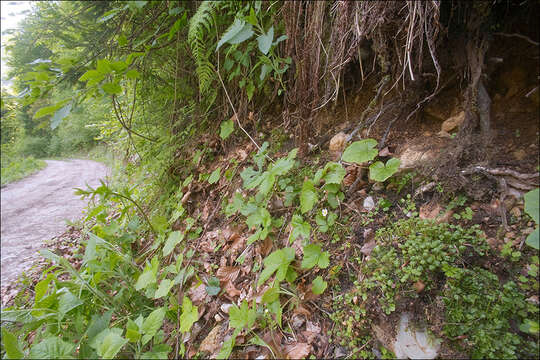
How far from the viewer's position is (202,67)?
201 cm

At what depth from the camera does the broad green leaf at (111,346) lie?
1.10m

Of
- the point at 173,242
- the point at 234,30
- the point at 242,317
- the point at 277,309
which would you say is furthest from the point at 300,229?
the point at 234,30

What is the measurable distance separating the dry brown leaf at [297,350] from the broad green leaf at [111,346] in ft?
2.33

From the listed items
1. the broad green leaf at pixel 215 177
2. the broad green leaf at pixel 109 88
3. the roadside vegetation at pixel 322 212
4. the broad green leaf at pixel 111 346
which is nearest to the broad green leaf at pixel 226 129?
the roadside vegetation at pixel 322 212

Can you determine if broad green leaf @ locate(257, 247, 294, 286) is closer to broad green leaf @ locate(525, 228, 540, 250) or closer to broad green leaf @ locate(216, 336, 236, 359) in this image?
broad green leaf @ locate(216, 336, 236, 359)

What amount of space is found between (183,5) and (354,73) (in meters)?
1.43

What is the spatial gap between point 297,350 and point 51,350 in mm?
1070

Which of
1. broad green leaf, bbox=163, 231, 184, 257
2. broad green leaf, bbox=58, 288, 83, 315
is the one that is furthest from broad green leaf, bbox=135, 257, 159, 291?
broad green leaf, bbox=58, 288, 83, 315

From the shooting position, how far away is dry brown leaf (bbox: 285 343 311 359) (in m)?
1.06

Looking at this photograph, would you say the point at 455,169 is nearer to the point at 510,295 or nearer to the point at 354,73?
the point at 510,295

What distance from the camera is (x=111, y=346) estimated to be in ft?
3.68

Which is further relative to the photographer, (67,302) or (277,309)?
(67,302)

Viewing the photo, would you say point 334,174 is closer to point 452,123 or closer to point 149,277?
point 452,123

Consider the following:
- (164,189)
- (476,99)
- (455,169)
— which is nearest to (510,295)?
(455,169)
